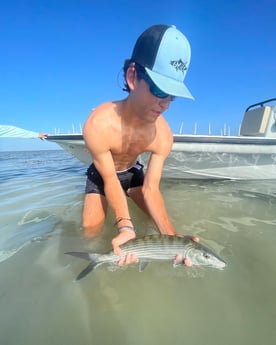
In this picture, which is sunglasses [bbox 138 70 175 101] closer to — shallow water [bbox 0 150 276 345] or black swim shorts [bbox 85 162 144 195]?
shallow water [bbox 0 150 276 345]

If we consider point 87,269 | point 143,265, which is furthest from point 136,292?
point 87,269

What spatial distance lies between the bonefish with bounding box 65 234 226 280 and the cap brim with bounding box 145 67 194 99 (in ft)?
3.62

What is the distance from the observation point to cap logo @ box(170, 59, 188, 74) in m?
2.18

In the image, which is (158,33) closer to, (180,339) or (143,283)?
(143,283)

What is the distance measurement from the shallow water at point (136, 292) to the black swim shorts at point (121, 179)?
475mm

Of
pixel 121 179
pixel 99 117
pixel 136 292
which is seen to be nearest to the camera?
pixel 136 292

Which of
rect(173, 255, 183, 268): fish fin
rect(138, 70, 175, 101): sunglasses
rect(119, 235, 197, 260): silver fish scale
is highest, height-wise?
rect(138, 70, 175, 101): sunglasses

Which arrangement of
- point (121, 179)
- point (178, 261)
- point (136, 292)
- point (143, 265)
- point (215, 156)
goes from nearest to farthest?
point (136, 292) < point (178, 261) < point (143, 265) < point (121, 179) < point (215, 156)

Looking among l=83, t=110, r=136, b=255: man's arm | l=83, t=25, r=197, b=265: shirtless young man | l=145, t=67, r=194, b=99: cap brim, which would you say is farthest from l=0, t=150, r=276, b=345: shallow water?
l=145, t=67, r=194, b=99: cap brim

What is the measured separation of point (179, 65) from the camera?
2219 millimetres

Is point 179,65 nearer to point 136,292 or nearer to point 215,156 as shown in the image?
point 136,292

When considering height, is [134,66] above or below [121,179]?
above

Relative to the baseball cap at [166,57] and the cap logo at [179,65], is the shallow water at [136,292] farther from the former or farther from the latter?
the cap logo at [179,65]

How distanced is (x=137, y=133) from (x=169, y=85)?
0.95 meters
